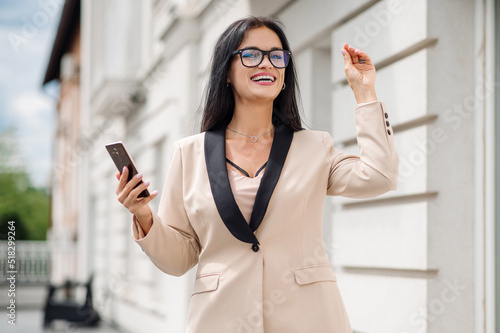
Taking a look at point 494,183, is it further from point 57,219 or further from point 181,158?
point 57,219

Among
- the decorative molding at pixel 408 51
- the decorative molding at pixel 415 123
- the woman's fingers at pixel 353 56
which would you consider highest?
the decorative molding at pixel 408 51

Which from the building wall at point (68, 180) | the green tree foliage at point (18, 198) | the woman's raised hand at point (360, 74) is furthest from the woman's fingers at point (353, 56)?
the building wall at point (68, 180)

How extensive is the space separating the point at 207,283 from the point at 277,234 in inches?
11.4

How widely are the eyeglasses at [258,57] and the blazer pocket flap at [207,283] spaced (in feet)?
2.35

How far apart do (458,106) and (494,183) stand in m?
0.44

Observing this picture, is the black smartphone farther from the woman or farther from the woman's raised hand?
the woman's raised hand

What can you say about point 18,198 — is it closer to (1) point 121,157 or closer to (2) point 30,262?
(2) point 30,262

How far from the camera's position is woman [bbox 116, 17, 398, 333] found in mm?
2107

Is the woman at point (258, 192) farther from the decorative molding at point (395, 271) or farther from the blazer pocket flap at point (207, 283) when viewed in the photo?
the decorative molding at point (395, 271)

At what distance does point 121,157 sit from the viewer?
2102 mm

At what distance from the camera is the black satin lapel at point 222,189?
2152mm

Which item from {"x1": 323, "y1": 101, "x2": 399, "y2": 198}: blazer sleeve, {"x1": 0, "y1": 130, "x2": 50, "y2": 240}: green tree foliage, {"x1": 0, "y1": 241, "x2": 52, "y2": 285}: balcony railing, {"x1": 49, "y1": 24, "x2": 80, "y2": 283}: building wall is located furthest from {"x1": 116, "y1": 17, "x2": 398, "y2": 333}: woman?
{"x1": 0, "y1": 241, "x2": 52, "y2": 285}: balcony railing

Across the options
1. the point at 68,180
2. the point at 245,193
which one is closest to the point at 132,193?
the point at 245,193

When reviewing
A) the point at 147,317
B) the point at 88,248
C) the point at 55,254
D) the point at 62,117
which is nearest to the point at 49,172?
the point at 62,117
